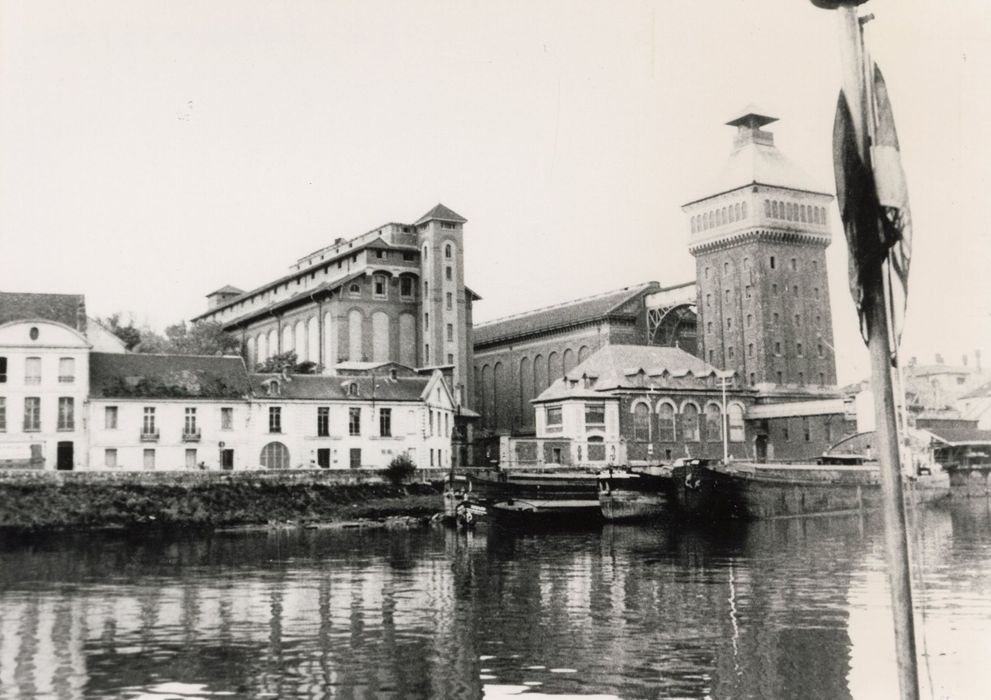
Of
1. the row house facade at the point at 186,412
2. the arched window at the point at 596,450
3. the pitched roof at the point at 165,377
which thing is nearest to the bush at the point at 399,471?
the row house facade at the point at 186,412

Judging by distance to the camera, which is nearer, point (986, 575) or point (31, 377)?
point (986, 575)

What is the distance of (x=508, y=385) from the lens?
100 meters

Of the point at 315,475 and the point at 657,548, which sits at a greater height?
the point at 315,475

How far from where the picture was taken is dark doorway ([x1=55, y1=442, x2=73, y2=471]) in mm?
53656

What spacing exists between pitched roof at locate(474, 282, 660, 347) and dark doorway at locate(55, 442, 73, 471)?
160ft

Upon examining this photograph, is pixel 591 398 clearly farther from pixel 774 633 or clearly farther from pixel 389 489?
pixel 774 633

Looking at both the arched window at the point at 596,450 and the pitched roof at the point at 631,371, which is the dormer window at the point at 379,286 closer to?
the pitched roof at the point at 631,371

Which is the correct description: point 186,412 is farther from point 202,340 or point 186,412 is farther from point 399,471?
point 202,340

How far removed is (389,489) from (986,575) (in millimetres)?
33634

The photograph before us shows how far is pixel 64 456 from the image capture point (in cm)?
5391

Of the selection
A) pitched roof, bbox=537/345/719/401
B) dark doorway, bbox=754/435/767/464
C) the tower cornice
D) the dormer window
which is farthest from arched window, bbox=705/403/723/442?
the dormer window

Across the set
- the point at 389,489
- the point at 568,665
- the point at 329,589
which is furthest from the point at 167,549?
the point at 568,665

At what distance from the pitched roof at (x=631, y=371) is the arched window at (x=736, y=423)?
3.33 meters

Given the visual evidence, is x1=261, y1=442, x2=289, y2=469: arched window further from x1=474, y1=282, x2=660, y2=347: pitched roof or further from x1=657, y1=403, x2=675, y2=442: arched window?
x1=474, y1=282, x2=660, y2=347: pitched roof
